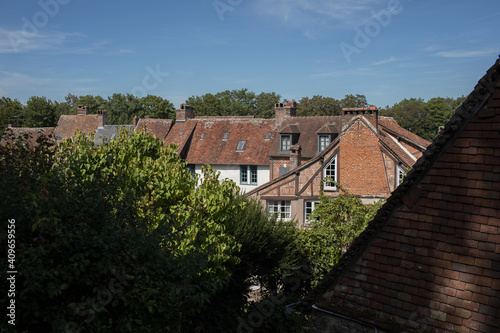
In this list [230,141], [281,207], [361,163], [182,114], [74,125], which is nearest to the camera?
[361,163]

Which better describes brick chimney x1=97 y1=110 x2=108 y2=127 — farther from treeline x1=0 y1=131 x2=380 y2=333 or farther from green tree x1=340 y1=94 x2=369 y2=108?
green tree x1=340 y1=94 x2=369 y2=108

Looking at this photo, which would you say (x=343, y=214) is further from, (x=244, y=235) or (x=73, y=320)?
(x=73, y=320)

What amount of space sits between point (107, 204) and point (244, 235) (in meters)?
9.89

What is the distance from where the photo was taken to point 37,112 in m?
66.8

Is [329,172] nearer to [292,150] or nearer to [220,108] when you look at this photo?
[292,150]

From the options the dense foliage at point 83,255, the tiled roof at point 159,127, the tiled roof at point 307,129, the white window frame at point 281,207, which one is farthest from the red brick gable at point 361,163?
the tiled roof at point 159,127

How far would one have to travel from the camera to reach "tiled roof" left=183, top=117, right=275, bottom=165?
3584cm

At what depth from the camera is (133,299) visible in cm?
668

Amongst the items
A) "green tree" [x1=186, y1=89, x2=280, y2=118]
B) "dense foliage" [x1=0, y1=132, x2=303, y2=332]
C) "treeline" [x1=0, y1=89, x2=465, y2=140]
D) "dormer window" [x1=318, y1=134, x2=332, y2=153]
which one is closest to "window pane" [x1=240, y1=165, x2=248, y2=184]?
"dormer window" [x1=318, y1=134, x2=332, y2=153]

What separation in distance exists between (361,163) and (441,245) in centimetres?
1728

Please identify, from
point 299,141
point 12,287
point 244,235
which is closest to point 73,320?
point 12,287

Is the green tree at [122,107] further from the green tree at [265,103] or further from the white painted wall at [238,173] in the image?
the white painted wall at [238,173]

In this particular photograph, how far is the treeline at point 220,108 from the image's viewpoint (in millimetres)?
67125

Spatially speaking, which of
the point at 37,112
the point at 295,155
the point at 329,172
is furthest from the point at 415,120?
the point at 37,112
